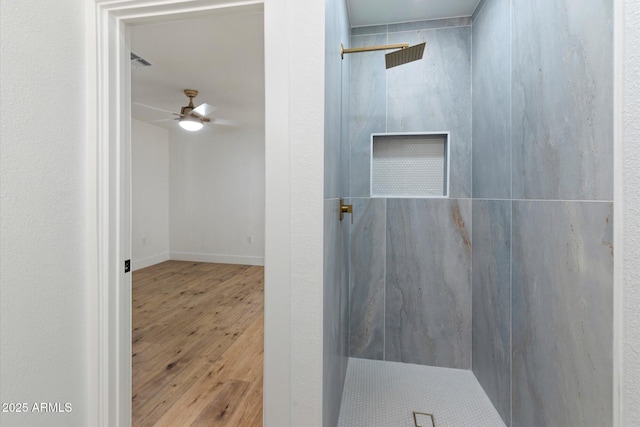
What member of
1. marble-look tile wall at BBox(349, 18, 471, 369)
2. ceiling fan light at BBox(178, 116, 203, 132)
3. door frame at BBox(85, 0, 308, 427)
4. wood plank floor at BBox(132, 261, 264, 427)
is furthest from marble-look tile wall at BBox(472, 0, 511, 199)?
ceiling fan light at BBox(178, 116, 203, 132)

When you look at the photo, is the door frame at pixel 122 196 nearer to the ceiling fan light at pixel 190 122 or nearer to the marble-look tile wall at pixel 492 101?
the marble-look tile wall at pixel 492 101

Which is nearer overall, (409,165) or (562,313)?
A: (562,313)

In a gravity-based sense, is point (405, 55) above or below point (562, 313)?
above

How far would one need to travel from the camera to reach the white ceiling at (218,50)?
198cm

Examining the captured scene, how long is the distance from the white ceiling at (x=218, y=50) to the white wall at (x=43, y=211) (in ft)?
1.31

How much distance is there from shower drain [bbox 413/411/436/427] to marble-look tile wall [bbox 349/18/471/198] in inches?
Result: 56.3

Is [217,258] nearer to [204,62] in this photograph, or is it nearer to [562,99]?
[204,62]

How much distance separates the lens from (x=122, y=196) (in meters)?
1.21

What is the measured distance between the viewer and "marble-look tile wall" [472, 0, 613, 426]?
36.9 inches

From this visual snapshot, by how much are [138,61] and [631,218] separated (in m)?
3.55

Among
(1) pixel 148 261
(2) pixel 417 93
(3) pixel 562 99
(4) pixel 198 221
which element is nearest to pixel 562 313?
(3) pixel 562 99

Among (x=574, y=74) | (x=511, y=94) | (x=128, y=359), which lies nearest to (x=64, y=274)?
(x=128, y=359)

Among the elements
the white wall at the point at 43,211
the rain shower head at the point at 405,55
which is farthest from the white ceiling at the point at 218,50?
the rain shower head at the point at 405,55

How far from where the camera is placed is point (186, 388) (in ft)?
6.18
